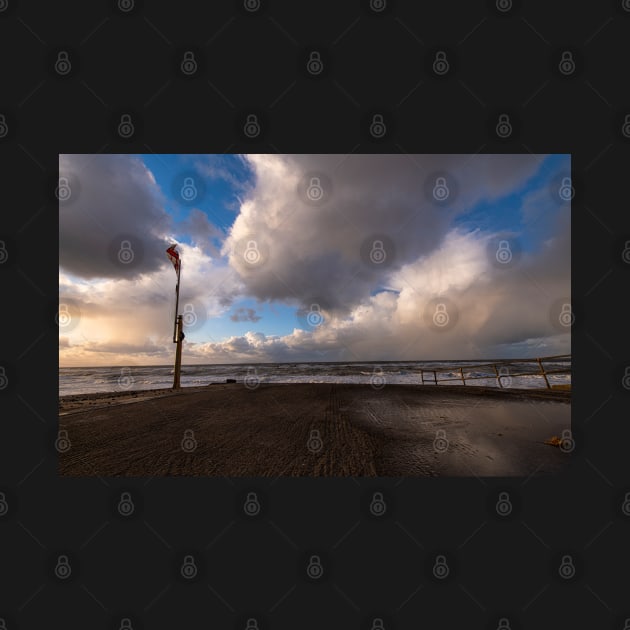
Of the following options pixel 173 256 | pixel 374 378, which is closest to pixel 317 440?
pixel 173 256

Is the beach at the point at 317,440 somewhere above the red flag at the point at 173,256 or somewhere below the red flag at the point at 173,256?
below

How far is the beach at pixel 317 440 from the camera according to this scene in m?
3.90

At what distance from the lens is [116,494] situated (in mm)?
3021


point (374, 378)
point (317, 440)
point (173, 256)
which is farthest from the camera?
point (374, 378)

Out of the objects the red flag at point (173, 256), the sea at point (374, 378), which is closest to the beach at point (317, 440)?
the sea at point (374, 378)

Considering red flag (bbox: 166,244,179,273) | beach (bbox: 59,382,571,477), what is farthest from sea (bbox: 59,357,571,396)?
red flag (bbox: 166,244,179,273)

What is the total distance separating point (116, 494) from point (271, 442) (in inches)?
103

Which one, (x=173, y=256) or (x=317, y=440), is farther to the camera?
(x=173, y=256)

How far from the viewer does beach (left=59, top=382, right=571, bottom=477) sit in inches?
154

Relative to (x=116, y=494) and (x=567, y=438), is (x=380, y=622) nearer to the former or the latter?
(x=116, y=494)

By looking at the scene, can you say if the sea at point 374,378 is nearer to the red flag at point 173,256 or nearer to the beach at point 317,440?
the beach at point 317,440

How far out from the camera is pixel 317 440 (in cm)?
522

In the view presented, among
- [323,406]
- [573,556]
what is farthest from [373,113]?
[323,406]

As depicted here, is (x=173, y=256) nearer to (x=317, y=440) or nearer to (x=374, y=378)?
(x=317, y=440)
